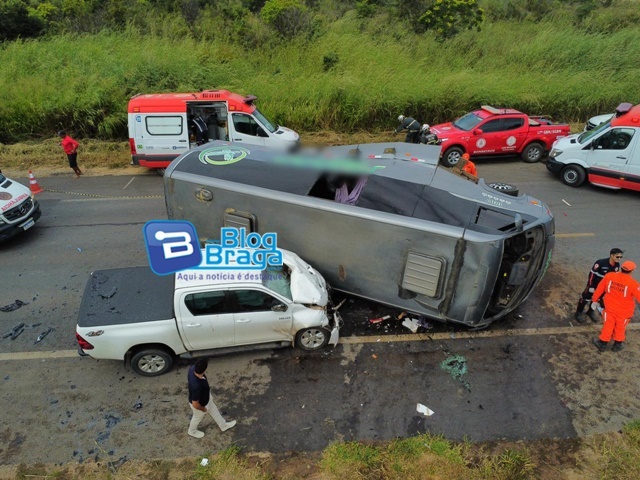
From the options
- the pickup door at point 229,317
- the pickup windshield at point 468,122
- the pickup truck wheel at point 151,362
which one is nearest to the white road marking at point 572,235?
the pickup windshield at point 468,122

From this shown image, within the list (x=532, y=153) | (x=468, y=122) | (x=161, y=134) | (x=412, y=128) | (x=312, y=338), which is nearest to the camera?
(x=312, y=338)

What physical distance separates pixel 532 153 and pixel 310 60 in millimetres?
10158

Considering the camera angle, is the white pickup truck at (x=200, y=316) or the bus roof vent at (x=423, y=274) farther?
the bus roof vent at (x=423, y=274)

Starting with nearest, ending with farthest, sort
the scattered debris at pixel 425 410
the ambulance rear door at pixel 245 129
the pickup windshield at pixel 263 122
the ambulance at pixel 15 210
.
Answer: the scattered debris at pixel 425 410 < the ambulance at pixel 15 210 < the ambulance rear door at pixel 245 129 < the pickup windshield at pixel 263 122

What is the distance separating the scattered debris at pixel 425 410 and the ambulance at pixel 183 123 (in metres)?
8.60

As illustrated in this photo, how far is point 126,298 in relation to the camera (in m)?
6.15

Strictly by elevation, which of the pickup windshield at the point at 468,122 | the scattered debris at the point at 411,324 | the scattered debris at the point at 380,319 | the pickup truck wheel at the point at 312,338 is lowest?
the scattered debris at the point at 380,319

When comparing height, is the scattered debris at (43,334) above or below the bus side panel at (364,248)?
below

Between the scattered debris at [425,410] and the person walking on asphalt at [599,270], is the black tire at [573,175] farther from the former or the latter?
the scattered debris at [425,410]

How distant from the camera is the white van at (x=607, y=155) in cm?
1121

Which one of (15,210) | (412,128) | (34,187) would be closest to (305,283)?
(15,210)

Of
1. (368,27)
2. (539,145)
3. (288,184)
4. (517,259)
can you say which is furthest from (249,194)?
(368,27)

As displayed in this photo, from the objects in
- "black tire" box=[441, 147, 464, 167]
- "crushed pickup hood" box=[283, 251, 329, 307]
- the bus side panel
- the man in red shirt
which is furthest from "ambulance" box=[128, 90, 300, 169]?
"crushed pickup hood" box=[283, 251, 329, 307]

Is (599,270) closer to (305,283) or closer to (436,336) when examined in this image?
(436,336)
